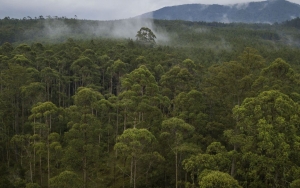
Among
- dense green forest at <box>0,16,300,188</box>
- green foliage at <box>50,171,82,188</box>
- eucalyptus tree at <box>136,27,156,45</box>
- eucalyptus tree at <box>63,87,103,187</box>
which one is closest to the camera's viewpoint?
dense green forest at <box>0,16,300,188</box>

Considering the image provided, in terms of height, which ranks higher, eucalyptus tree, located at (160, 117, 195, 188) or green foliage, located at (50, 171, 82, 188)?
eucalyptus tree, located at (160, 117, 195, 188)

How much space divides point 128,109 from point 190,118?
6.40 meters

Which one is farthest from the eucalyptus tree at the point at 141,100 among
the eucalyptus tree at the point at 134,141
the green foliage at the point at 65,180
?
the green foliage at the point at 65,180

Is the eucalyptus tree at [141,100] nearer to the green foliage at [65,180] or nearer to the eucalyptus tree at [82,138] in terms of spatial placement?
the eucalyptus tree at [82,138]

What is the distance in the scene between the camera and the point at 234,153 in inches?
736

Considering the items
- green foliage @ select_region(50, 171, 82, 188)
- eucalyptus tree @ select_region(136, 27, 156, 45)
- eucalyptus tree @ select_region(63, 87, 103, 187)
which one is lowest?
green foliage @ select_region(50, 171, 82, 188)

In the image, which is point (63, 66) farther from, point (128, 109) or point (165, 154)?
point (165, 154)

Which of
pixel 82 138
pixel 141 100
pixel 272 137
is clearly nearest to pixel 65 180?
pixel 82 138

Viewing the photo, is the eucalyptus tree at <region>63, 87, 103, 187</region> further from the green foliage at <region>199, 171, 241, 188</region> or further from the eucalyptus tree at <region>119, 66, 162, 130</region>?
the green foliage at <region>199, 171, 241, 188</region>

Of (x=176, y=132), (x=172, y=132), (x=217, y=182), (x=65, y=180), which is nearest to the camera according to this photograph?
(x=217, y=182)

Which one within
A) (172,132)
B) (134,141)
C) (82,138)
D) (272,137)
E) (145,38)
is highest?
(145,38)

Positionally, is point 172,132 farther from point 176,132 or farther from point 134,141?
point 134,141

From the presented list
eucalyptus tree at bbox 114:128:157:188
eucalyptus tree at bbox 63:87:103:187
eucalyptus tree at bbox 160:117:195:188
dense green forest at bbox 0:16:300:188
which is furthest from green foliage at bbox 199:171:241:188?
eucalyptus tree at bbox 63:87:103:187

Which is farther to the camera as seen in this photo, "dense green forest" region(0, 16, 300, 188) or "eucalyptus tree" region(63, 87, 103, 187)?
"eucalyptus tree" region(63, 87, 103, 187)
